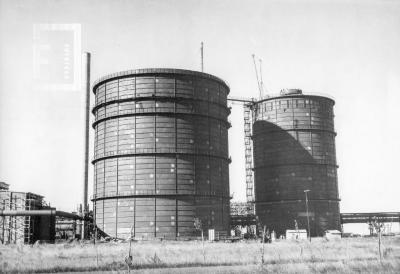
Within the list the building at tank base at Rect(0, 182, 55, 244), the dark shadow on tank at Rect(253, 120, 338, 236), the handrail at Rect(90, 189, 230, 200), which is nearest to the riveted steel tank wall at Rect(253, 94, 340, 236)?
the dark shadow on tank at Rect(253, 120, 338, 236)

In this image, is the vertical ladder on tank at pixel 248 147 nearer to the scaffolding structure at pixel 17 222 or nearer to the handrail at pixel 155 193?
the handrail at pixel 155 193

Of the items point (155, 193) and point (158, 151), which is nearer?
point (155, 193)

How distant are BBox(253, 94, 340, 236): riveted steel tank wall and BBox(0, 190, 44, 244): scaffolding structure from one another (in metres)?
28.2

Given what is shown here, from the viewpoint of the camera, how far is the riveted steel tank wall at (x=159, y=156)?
Result: 4716 centimetres

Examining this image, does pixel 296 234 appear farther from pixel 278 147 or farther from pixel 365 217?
pixel 365 217

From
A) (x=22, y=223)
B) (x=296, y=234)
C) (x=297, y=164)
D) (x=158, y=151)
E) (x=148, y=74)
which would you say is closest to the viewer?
(x=22, y=223)

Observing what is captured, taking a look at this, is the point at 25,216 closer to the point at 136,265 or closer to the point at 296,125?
the point at 136,265

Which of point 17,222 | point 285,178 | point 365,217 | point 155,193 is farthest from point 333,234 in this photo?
point 17,222

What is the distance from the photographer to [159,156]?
157 feet

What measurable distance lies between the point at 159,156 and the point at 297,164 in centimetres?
1999

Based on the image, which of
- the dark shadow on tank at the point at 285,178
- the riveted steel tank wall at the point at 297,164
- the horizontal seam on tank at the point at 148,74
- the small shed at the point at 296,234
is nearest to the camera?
the horizontal seam on tank at the point at 148,74

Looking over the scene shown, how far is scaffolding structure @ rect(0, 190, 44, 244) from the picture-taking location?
151ft

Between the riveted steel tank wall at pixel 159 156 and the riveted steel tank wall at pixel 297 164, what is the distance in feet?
36.4

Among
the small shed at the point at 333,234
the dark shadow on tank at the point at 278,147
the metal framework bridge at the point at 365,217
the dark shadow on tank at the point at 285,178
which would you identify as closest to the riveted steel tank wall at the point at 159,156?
the dark shadow on tank at the point at 285,178
